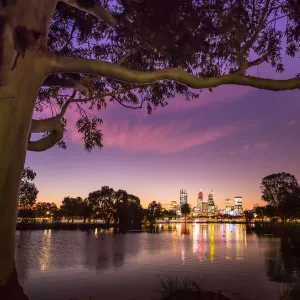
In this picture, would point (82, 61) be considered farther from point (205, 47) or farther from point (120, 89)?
point (120, 89)

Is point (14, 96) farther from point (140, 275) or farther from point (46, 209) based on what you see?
point (46, 209)

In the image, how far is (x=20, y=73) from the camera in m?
5.99

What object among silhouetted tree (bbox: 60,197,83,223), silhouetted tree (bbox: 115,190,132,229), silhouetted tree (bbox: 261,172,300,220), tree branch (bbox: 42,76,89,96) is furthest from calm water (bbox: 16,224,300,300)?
silhouetted tree (bbox: 60,197,83,223)

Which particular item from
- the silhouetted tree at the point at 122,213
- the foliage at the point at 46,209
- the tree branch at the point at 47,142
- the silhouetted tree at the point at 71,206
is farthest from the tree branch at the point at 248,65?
the foliage at the point at 46,209

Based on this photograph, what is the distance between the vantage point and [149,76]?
22.1ft

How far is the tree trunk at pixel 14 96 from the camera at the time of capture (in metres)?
5.75

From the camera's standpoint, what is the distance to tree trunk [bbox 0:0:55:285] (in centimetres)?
575

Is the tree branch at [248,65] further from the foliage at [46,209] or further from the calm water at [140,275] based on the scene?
the foliage at [46,209]

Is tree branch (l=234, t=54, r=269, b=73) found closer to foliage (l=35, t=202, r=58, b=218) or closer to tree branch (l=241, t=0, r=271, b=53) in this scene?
tree branch (l=241, t=0, r=271, b=53)

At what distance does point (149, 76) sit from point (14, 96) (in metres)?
2.26

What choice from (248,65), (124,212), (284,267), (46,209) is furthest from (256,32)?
(46,209)

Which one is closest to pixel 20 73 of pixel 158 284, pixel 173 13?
pixel 173 13

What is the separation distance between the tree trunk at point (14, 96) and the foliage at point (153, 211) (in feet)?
449

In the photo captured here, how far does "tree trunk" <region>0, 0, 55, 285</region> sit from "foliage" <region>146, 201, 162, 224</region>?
449 feet
